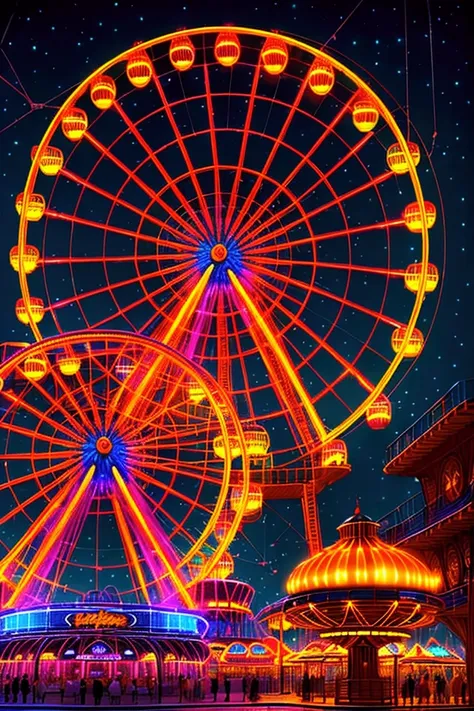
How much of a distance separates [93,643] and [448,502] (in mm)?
14040

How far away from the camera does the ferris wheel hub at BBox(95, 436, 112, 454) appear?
4300 centimetres

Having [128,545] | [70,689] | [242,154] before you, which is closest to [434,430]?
[128,545]

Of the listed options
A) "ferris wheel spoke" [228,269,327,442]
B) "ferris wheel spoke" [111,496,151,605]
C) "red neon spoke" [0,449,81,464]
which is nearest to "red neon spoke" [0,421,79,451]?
"red neon spoke" [0,449,81,464]

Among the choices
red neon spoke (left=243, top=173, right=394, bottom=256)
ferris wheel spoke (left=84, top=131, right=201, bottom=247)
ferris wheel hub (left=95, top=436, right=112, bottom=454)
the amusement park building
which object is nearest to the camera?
the amusement park building

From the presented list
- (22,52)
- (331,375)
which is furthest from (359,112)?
(331,375)

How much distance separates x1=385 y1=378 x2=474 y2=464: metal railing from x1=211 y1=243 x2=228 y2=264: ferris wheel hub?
9.93 m

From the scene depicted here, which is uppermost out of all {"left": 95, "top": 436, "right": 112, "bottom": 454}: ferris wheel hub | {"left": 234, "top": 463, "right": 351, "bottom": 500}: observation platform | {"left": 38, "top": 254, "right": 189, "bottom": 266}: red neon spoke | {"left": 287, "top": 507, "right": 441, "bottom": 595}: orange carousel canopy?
{"left": 38, "top": 254, "right": 189, "bottom": 266}: red neon spoke

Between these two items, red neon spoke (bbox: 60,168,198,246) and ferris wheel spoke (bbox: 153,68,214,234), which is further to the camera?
ferris wheel spoke (bbox: 153,68,214,234)

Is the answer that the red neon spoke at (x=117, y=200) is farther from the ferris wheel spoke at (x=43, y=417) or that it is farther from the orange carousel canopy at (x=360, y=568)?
the orange carousel canopy at (x=360, y=568)

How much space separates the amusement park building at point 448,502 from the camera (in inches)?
1505

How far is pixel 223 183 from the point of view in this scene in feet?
154

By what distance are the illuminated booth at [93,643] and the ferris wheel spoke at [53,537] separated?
6.58 ft

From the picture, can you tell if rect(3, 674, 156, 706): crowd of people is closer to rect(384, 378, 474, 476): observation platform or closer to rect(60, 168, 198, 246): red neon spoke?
rect(384, 378, 474, 476): observation platform

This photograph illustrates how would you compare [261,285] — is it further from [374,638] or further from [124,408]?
[374,638]
